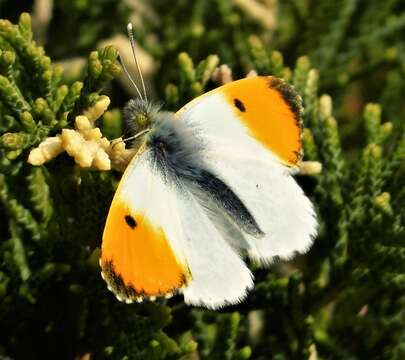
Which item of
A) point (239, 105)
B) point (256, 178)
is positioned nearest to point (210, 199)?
point (256, 178)

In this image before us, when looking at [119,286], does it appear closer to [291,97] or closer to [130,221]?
[130,221]

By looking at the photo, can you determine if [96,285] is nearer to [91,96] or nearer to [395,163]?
[91,96]

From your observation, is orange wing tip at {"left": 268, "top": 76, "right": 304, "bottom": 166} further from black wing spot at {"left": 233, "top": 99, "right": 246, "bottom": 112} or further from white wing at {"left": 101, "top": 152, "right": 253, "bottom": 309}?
white wing at {"left": 101, "top": 152, "right": 253, "bottom": 309}

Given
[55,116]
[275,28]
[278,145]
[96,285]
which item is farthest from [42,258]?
[275,28]

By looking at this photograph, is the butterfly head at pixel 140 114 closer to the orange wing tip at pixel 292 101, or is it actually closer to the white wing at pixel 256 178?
the white wing at pixel 256 178

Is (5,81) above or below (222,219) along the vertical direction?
above

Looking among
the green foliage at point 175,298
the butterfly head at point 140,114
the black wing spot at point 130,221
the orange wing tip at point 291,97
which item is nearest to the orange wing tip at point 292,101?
the orange wing tip at point 291,97
